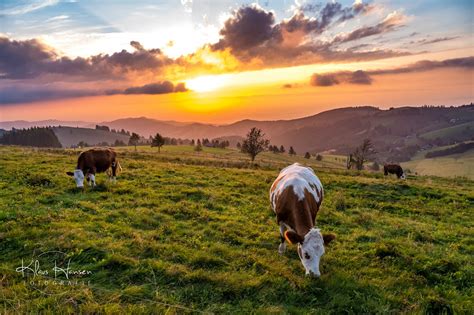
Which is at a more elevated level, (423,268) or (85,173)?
(85,173)

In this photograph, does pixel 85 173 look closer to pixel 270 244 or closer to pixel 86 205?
pixel 86 205

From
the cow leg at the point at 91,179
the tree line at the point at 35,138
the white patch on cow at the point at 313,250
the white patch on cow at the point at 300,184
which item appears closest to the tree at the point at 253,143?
the cow leg at the point at 91,179

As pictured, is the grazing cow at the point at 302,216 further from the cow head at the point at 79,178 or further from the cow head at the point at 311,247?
the cow head at the point at 79,178

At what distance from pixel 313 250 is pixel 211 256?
295cm

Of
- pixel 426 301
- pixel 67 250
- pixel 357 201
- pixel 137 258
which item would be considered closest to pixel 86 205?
pixel 67 250

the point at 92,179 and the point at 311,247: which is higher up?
the point at 92,179

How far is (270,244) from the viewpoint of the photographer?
1024cm

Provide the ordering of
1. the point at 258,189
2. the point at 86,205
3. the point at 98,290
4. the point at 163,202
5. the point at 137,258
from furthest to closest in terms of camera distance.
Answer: the point at 258,189
the point at 163,202
the point at 86,205
the point at 137,258
the point at 98,290

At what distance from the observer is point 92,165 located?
724 inches

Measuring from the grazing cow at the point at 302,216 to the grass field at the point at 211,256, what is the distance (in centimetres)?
59

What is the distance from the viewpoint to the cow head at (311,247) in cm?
777

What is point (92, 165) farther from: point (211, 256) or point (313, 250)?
point (313, 250)

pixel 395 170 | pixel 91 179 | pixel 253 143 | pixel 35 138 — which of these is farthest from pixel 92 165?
pixel 35 138

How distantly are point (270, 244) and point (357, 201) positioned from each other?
9.81 meters
